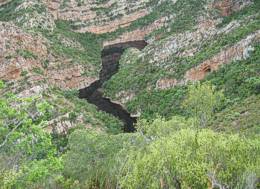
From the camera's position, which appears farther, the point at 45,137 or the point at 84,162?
the point at 84,162

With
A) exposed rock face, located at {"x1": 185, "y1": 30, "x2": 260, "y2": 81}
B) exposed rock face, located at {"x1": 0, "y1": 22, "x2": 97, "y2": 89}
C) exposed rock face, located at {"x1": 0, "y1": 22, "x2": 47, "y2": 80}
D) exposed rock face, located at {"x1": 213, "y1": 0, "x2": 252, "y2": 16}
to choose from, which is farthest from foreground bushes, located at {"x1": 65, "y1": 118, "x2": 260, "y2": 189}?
exposed rock face, located at {"x1": 213, "y1": 0, "x2": 252, "y2": 16}

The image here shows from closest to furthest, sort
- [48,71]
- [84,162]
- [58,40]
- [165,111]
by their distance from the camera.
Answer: [84,162] < [165,111] < [48,71] < [58,40]

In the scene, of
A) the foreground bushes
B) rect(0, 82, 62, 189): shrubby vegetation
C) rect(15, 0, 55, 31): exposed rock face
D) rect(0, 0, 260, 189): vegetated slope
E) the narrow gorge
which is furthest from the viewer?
rect(15, 0, 55, 31): exposed rock face

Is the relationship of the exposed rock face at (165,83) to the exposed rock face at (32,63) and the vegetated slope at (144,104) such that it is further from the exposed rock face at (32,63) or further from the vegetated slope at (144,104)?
the exposed rock face at (32,63)

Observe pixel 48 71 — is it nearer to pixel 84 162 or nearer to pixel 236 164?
pixel 84 162

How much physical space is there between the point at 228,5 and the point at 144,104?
64846 millimetres

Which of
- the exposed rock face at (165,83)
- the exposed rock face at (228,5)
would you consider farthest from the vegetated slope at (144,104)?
the exposed rock face at (228,5)

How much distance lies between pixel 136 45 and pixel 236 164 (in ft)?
519

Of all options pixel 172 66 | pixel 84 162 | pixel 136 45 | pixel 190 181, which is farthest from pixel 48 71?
pixel 190 181

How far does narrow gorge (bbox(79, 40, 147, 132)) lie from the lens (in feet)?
421

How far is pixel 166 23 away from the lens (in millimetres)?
185375

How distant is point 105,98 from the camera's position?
147125 millimetres

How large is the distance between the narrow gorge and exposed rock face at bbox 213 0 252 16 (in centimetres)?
3769

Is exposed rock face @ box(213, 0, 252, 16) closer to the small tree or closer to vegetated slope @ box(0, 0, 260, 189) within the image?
vegetated slope @ box(0, 0, 260, 189)
